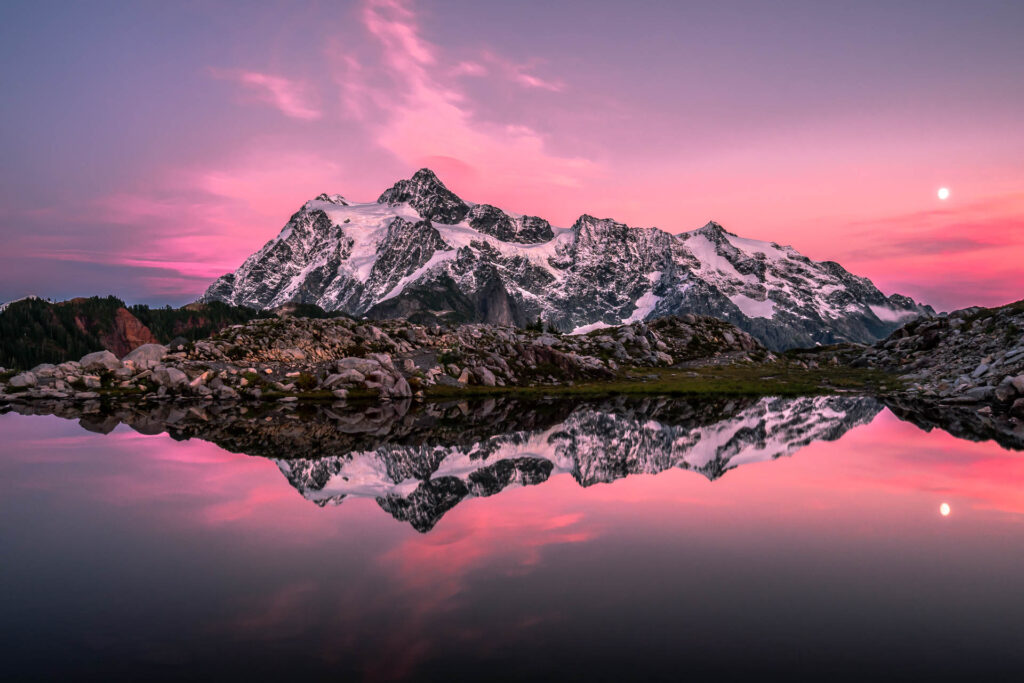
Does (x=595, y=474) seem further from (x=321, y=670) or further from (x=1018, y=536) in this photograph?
(x=321, y=670)

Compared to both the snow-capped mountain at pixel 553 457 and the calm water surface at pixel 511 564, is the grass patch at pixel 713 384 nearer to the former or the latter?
the snow-capped mountain at pixel 553 457

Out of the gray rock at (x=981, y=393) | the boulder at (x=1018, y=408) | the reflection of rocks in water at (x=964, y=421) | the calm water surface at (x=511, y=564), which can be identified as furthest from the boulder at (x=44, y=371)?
the gray rock at (x=981, y=393)

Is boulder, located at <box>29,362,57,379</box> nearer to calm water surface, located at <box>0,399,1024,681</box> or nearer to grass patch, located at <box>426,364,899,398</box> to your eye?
grass patch, located at <box>426,364,899,398</box>

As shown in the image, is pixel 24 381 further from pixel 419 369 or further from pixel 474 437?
pixel 474 437

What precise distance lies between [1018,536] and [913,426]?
122 ft

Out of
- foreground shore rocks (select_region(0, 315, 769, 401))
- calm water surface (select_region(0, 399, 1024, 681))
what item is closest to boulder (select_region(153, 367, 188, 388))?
foreground shore rocks (select_region(0, 315, 769, 401))

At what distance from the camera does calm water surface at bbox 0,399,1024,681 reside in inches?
565

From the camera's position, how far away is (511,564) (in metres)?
20.6

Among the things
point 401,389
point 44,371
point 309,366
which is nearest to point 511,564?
point 401,389

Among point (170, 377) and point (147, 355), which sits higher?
point (147, 355)

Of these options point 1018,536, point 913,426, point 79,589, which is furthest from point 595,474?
point 913,426

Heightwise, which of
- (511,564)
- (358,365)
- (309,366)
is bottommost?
(511,564)

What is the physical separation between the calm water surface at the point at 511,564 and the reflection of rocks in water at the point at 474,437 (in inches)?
18.4

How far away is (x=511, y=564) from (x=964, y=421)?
58.6 meters
